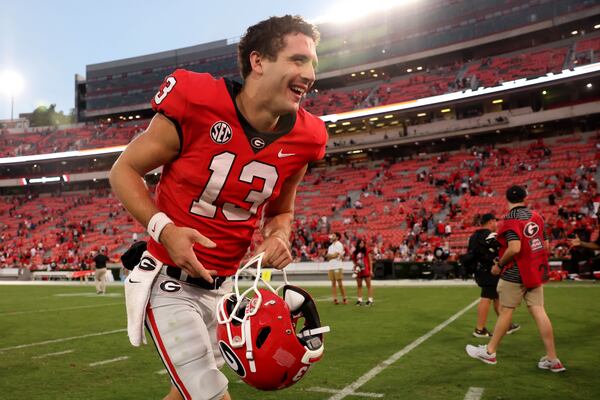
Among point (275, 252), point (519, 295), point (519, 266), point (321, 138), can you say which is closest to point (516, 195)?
point (519, 266)

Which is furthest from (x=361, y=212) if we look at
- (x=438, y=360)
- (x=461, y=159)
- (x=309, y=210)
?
(x=438, y=360)

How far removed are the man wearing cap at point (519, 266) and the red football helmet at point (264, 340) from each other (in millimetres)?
4515

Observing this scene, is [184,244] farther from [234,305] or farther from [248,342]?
[248,342]

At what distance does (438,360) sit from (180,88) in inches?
198

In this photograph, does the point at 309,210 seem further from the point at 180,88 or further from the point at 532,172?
the point at 180,88

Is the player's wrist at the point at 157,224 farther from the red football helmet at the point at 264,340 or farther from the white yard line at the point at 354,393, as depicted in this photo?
the white yard line at the point at 354,393

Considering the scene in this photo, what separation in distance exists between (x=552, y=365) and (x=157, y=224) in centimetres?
507

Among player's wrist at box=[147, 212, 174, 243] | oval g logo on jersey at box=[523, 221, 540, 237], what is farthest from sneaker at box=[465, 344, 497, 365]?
player's wrist at box=[147, 212, 174, 243]

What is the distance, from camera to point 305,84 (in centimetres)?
231

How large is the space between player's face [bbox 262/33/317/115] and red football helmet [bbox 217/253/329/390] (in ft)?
2.73

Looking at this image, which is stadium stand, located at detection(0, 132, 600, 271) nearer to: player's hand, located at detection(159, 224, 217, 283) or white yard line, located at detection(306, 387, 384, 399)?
white yard line, located at detection(306, 387, 384, 399)

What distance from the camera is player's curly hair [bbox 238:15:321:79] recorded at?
229 cm

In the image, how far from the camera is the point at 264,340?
185cm

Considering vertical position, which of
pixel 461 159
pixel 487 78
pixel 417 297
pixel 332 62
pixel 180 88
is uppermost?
pixel 332 62
